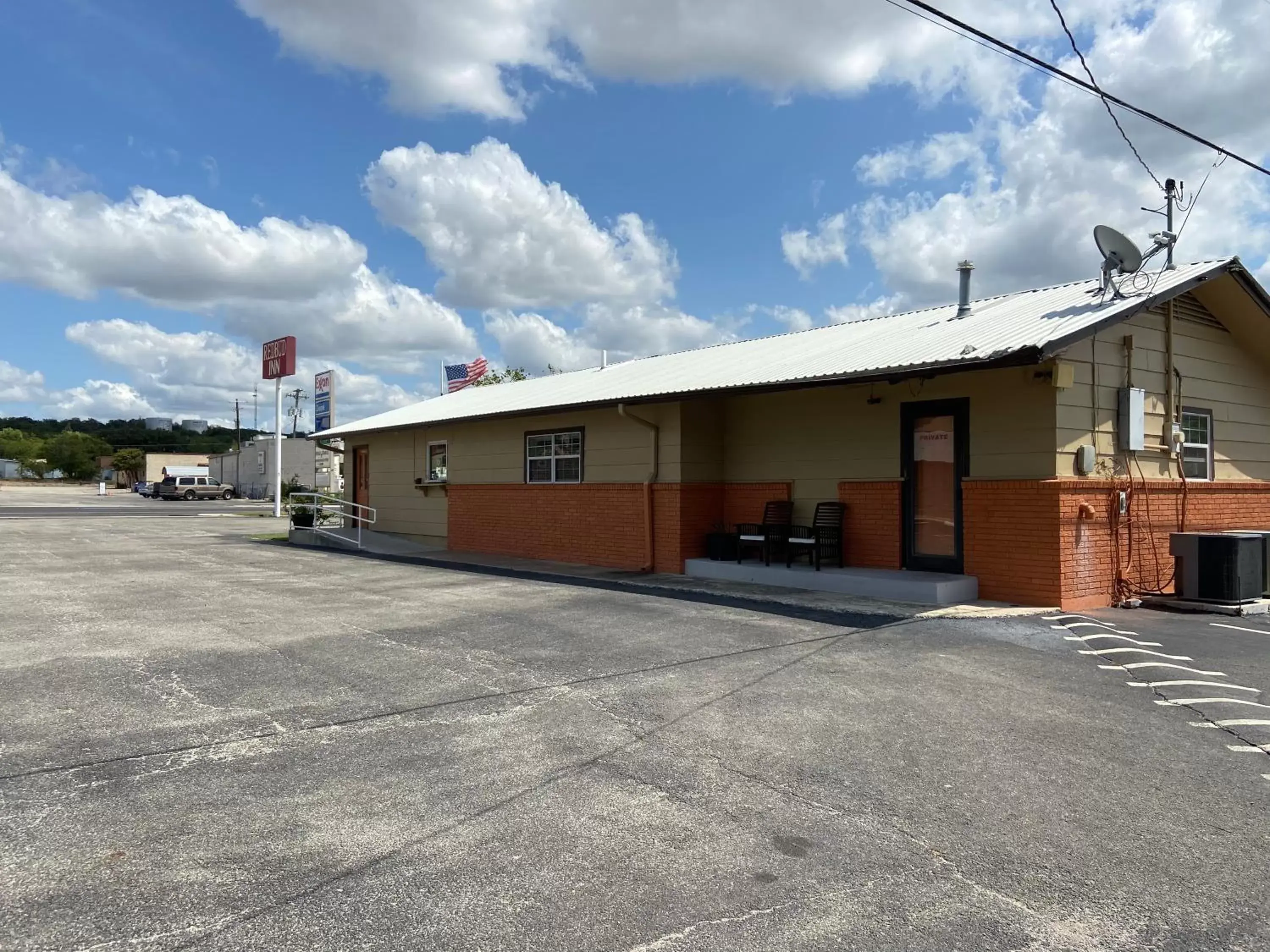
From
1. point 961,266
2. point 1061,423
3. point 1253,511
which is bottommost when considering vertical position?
point 1253,511

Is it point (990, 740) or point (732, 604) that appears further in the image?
point (732, 604)

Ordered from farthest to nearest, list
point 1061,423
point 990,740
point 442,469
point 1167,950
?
point 442,469, point 1061,423, point 990,740, point 1167,950

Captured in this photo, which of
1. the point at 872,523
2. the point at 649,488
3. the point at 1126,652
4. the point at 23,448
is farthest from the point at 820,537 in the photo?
the point at 23,448

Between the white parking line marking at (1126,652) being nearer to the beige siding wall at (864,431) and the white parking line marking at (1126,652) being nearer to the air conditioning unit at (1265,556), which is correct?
the beige siding wall at (864,431)

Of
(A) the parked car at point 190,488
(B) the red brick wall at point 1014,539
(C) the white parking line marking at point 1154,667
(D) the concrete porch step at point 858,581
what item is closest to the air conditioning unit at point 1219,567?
(B) the red brick wall at point 1014,539

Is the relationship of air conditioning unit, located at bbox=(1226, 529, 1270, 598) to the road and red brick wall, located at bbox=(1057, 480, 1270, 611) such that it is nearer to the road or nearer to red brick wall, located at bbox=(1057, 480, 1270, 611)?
red brick wall, located at bbox=(1057, 480, 1270, 611)

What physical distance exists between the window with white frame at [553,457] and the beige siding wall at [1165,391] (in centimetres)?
874

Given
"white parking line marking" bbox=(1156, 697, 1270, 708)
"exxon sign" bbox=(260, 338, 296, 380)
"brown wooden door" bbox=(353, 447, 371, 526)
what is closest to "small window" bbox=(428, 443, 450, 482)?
"brown wooden door" bbox=(353, 447, 371, 526)

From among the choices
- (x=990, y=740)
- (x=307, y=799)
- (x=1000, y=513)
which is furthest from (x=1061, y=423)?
(x=307, y=799)

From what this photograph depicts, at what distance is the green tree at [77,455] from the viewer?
405 feet

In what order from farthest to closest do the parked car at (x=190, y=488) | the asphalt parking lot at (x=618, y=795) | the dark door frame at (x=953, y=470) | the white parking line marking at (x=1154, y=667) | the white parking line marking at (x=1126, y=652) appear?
1. the parked car at (x=190, y=488)
2. the dark door frame at (x=953, y=470)
3. the white parking line marking at (x=1126, y=652)
4. the white parking line marking at (x=1154, y=667)
5. the asphalt parking lot at (x=618, y=795)

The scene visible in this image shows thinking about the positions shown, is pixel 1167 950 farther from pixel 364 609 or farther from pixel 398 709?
pixel 364 609

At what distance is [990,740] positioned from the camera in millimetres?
5289

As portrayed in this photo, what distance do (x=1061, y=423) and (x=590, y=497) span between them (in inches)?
327
